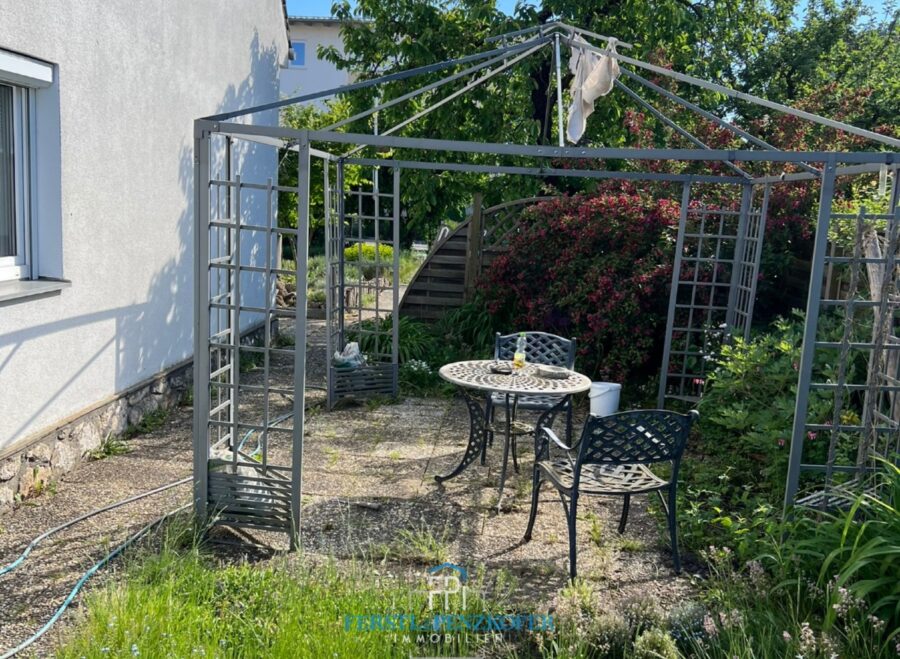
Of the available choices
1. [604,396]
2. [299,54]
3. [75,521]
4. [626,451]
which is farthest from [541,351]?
[299,54]

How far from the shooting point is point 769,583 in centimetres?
377

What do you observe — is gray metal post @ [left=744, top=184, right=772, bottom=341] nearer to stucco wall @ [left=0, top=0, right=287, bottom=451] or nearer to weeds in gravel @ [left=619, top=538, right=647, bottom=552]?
weeds in gravel @ [left=619, top=538, right=647, bottom=552]

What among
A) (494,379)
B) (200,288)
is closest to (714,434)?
(494,379)

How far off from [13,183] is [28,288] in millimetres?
682

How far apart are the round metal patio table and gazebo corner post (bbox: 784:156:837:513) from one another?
131 cm

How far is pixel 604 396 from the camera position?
7.29 m

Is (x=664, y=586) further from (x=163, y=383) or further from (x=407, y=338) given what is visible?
(x=407, y=338)

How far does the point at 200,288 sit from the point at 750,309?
4776 mm

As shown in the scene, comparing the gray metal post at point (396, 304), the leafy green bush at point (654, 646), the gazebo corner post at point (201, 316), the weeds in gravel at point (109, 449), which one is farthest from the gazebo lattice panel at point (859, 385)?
the weeds in gravel at point (109, 449)

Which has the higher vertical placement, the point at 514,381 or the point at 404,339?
the point at 514,381

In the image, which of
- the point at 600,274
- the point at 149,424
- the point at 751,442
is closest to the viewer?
the point at 751,442

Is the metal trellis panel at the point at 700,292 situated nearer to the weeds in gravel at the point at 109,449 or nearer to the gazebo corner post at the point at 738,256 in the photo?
the gazebo corner post at the point at 738,256

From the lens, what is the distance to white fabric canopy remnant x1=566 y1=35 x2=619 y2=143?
4945 millimetres

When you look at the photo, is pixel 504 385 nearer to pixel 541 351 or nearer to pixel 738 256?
pixel 541 351
